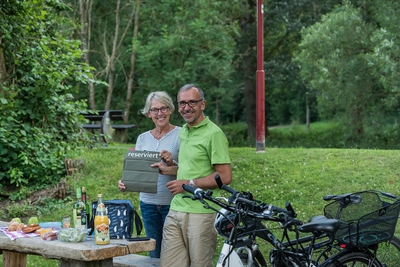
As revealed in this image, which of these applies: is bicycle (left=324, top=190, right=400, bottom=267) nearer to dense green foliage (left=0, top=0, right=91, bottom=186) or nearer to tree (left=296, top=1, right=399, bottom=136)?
dense green foliage (left=0, top=0, right=91, bottom=186)

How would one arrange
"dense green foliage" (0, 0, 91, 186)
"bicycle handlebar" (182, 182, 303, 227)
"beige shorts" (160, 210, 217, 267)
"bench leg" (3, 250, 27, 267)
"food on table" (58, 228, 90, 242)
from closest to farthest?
"bicycle handlebar" (182, 182, 303, 227) → "beige shorts" (160, 210, 217, 267) → "food on table" (58, 228, 90, 242) → "bench leg" (3, 250, 27, 267) → "dense green foliage" (0, 0, 91, 186)

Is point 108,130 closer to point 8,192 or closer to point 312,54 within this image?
point 8,192

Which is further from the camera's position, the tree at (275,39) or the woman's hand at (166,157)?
the tree at (275,39)

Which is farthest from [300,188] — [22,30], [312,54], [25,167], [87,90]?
[87,90]

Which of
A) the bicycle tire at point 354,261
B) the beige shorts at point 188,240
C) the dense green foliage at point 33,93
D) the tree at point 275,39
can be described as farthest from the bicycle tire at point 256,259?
the tree at point 275,39

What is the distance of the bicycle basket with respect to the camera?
15.2 ft

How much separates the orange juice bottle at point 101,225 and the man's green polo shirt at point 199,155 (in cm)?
52

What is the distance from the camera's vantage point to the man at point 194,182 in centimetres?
485

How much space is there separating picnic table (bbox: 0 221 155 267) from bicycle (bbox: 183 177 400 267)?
0.78 meters

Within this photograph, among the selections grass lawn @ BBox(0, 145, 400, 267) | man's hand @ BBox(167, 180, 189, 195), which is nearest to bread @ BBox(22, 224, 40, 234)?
man's hand @ BBox(167, 180, 189, 195)

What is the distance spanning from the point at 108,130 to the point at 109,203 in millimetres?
11510

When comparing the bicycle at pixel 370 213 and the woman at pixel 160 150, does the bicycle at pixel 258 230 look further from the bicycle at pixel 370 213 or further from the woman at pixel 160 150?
the woman at pixel 160 150

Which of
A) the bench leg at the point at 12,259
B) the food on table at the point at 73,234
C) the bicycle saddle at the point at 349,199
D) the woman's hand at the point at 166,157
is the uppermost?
the woman's hand at the point at 166,157

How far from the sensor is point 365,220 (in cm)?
469
